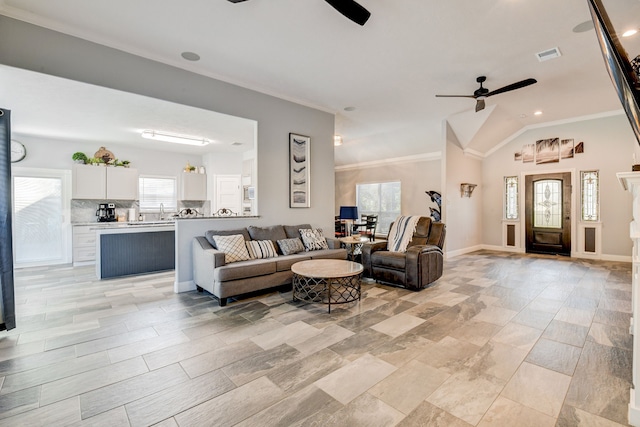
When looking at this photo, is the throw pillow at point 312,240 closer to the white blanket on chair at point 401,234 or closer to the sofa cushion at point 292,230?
the sofa cushion at point 292,230

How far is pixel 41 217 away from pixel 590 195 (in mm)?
12051

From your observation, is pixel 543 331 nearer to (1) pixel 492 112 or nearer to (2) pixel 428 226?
(2) pixel 428 226

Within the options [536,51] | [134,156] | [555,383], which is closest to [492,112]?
[536,51]

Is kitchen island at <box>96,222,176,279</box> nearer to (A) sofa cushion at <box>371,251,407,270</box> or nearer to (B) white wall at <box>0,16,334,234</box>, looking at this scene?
(B) white wall at <box>0,16,334,234</box>

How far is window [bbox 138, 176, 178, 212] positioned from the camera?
7309mm

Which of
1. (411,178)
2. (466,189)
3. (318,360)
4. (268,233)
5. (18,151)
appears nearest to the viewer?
(318,360)

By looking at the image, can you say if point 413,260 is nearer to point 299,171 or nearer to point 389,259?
point 389,259

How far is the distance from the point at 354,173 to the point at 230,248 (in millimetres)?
7313

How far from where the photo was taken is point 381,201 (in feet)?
32.0

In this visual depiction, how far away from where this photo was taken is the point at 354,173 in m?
10.5

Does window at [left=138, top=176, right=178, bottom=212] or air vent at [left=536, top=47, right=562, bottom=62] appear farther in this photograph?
window at [left=138, top=176, right=178, bottom=212]

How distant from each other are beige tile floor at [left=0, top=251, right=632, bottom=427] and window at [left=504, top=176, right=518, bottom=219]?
13.1 ft

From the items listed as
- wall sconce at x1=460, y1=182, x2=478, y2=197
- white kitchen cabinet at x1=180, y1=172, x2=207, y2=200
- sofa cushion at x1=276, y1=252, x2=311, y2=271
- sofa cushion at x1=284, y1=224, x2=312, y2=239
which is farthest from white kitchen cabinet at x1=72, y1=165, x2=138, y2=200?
wall sconce at x1=460, y1=182, x2=478, y2=197

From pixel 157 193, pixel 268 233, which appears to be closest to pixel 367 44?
pixel 268 233
